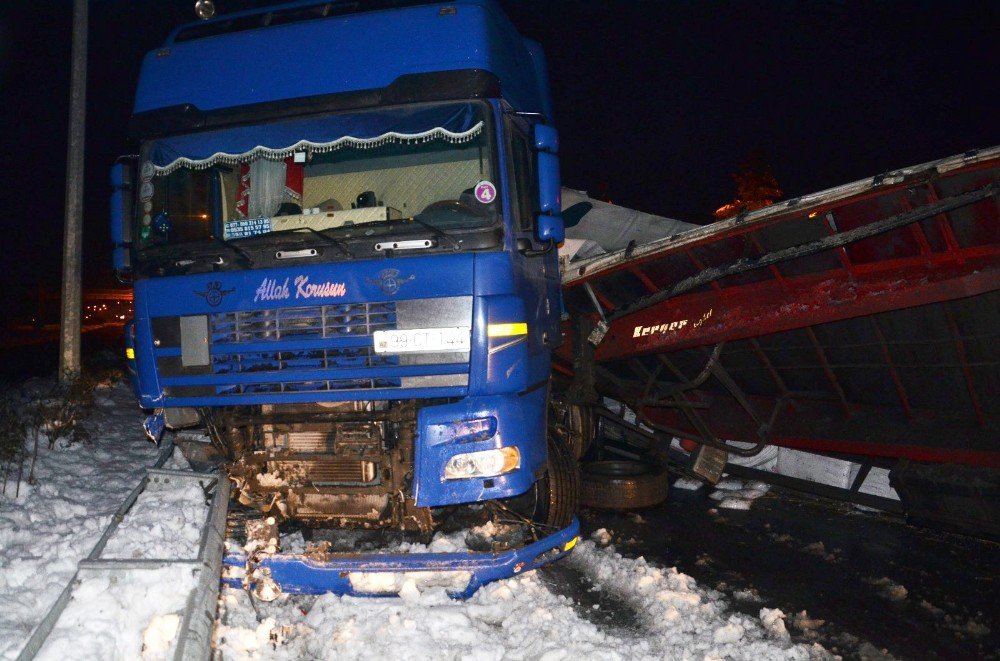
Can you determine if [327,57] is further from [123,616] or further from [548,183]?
[123,616]

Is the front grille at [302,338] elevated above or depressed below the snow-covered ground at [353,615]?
above

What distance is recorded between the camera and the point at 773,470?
22.8 feet

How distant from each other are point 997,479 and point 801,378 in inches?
Result: 64.6

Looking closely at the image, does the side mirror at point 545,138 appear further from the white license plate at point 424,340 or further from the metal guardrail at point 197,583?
the metal guardrail at point 197,583

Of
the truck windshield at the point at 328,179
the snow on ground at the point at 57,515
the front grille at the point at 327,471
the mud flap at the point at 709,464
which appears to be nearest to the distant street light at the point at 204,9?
the truck windshield at the point at 328,179

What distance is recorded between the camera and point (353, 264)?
4141 millimetres

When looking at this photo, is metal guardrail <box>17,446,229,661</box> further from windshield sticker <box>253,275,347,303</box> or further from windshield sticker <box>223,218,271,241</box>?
windshield sticker <box>223,218,271,241</box>

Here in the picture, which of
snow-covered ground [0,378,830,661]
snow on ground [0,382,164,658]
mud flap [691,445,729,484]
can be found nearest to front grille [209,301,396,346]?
snow-covered ground [0,378,830,661]

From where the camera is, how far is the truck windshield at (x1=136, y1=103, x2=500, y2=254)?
4.20 meters

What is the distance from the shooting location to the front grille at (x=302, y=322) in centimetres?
415

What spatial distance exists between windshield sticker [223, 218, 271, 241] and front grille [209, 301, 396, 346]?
494mm

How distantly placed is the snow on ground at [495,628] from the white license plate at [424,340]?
134 cm

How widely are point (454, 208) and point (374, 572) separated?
214 cm

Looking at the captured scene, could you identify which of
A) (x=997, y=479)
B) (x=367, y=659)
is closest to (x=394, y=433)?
(x=367, y=659)
